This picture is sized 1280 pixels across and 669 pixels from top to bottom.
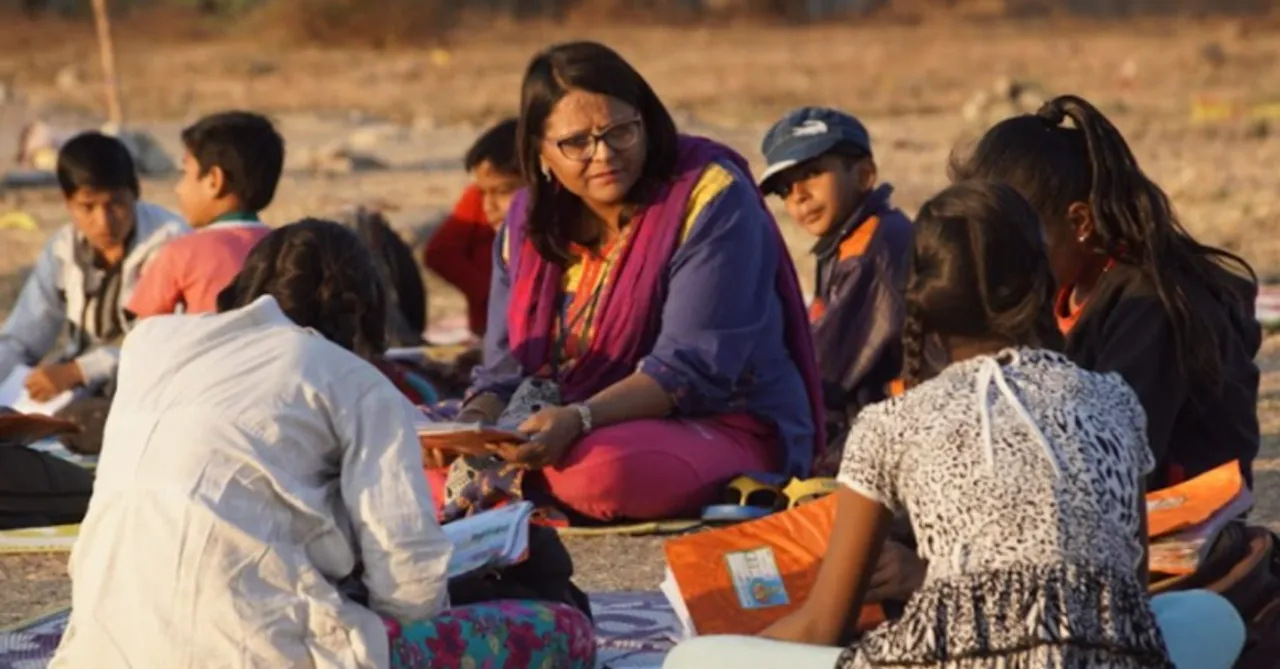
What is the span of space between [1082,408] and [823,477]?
280 centimetres

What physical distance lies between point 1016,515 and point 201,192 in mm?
4221

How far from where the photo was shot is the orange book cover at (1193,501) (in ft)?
14.3

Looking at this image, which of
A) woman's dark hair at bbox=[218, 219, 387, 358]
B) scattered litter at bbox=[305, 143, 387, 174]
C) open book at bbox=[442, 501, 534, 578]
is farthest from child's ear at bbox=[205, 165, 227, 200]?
scattered litter at bbox=[305, 143, 387, 174]

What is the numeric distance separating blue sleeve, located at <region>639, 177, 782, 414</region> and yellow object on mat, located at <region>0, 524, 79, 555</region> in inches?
58.8

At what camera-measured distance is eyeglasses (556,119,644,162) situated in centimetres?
601

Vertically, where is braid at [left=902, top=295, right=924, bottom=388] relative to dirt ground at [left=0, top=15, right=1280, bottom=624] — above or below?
above

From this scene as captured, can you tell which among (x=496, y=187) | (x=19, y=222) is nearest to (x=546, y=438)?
(x=496, y=187)

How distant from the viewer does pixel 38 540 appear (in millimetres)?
6273

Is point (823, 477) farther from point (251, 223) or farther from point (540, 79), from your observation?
point (251, 223)

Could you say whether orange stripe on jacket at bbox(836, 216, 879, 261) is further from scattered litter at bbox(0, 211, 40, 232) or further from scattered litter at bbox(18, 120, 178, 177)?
scattered litter at bbox(18, 120, 178, 177)

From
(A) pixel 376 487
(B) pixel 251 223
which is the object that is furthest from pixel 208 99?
(A) pixel 376 487

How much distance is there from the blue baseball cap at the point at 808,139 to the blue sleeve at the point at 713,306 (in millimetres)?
806

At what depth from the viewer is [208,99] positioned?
81.7 ft

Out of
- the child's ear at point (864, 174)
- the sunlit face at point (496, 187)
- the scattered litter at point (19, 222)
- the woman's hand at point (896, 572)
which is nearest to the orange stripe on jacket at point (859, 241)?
the child's ear at point (864, 174)
